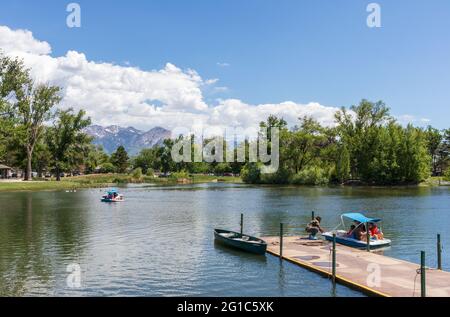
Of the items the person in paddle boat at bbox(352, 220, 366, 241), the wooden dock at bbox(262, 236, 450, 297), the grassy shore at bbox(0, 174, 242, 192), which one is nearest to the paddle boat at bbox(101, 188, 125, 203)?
the grassy shore at bbox(0, 174, 242, 192)

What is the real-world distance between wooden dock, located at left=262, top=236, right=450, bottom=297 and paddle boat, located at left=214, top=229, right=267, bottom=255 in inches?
37.8

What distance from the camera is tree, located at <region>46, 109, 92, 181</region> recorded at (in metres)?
145

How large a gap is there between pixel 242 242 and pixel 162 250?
251 inches

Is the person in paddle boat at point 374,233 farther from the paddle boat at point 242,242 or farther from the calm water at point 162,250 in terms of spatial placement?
the paddle boat at point 242,242

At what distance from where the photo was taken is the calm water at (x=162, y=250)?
2492 centimetres

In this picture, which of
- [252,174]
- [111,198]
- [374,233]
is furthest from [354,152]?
[374,233]

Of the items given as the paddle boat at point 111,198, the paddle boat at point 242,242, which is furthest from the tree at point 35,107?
the paddle boat at point 242,242

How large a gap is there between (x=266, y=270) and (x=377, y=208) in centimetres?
4183

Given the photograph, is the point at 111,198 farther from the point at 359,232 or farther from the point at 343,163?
the point at 343,163

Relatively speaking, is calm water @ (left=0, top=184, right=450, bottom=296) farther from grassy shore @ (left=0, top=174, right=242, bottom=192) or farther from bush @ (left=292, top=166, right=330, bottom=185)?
bush @ (left=292, top=166, right=330, bottom=185)

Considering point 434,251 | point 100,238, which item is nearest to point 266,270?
point 434,251

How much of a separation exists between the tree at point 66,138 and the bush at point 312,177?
226ft

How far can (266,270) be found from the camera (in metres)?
28.7
